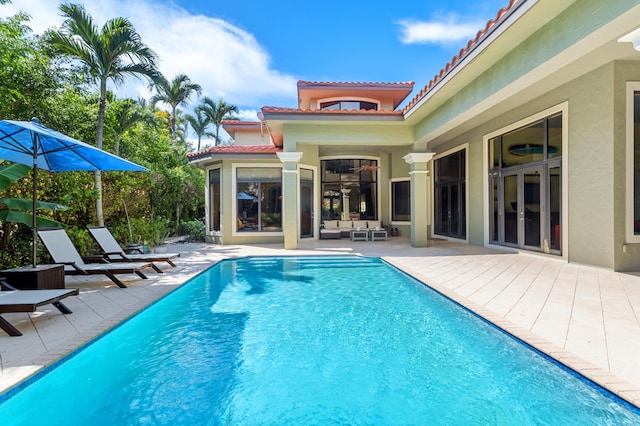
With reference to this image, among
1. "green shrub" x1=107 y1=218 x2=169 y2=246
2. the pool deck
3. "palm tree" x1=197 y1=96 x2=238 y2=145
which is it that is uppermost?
"palm tree" x1=197 y1=96 x2=238 y2=145

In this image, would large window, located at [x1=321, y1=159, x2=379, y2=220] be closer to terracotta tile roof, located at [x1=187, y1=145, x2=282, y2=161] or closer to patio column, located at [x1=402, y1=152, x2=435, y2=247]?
terracotta tile roof, located at [x1=187, y1=145, x2=282, y2=161]

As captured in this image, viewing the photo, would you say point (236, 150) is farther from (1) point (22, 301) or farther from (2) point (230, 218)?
(1) point (22, 301)

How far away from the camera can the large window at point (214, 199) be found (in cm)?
1391

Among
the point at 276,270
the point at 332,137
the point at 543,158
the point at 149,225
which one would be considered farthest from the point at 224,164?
the point at 543,158

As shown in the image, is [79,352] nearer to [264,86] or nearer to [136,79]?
[136,79]

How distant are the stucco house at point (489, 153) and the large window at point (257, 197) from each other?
0.15 ft

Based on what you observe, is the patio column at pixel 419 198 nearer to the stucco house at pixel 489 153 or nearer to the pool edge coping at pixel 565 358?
the stucco house at pixel 489 153

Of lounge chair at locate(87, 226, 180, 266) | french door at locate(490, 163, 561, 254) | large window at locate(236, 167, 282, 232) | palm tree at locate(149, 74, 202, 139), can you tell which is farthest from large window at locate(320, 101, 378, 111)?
palm tree at locate(149, 74, 202, 139)

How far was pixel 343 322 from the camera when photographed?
185 inches

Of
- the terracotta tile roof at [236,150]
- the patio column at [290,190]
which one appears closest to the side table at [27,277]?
the patio column at [290,190]

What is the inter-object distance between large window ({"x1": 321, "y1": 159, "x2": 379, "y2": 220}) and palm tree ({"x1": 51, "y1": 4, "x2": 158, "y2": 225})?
8.82 m

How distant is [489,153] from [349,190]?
22.3 ft

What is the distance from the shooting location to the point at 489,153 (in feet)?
36.7

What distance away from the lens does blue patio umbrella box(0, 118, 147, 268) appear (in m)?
5.11
